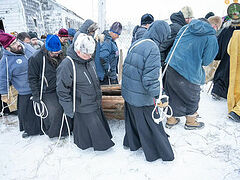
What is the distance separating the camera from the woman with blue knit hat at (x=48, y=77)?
7.68 ft

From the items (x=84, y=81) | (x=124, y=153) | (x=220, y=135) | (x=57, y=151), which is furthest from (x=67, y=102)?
(x=220, y=135)

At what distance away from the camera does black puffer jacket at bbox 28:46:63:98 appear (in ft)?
7.80

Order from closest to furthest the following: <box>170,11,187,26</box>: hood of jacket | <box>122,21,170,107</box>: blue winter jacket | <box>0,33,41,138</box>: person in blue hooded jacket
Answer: <box>122,21,170,107</box>: blue winter jacket → <box>0,33,41,138</box>: person in blue hooded jacket → <box>170,11,187,26</box>: hood of jacket


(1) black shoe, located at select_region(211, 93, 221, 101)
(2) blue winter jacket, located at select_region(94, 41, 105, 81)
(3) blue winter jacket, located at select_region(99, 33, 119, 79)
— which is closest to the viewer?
(3) blue winter jacket, located at select_region(99, 33, 119, 79)

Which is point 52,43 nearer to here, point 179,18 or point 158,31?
point 158,31

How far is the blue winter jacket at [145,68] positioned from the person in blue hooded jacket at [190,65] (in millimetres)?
634

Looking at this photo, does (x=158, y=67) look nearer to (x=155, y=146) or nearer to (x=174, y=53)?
(x=174, y=53)

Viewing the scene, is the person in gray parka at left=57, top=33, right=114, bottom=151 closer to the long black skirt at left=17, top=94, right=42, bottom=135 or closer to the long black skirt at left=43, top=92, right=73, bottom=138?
the long black skirt at left=43, top=92, right=73, bottom=138

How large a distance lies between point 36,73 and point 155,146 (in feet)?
6.92

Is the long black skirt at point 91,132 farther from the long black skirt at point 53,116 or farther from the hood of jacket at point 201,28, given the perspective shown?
the hood of jacket at point 201,28

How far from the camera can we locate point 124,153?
7.99 feet

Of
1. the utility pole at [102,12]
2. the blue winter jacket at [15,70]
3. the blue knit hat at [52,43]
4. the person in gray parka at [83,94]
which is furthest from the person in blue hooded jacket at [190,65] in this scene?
the utility pole at [102,12]

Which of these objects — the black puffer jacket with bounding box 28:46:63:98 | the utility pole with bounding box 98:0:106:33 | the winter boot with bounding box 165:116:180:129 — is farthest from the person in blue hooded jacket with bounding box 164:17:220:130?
the utility pole with bounding box 98:0:106:33

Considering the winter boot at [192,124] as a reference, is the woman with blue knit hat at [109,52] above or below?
above
